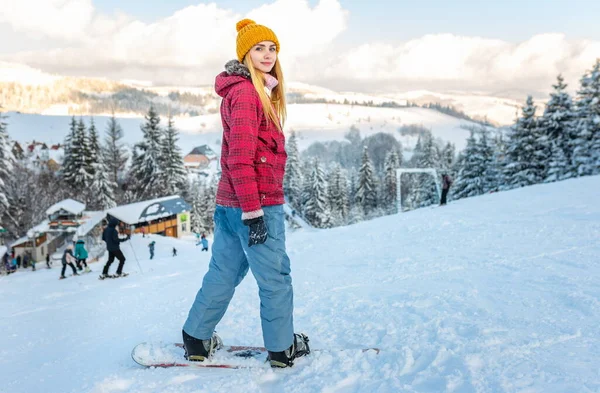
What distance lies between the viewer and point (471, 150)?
113 ft

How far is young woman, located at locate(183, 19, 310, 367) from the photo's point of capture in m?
2.36

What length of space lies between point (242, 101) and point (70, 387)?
2079mm

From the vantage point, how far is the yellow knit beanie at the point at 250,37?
256 cm

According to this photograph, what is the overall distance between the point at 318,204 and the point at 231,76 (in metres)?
45.4

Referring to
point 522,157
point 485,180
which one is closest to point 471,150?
point 485,180

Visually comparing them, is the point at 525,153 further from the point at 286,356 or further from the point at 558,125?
the point at 286,356

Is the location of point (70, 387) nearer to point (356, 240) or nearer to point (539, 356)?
point (539, 356)

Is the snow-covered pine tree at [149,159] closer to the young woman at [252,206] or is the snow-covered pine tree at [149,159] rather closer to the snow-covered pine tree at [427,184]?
the snow-covered pine tree at [427,184]

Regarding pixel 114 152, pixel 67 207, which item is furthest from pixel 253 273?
pixel 114 152

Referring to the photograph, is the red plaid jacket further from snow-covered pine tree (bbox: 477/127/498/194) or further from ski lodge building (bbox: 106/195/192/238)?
snow-covered pine tree (bbox: 477/127/498/194)

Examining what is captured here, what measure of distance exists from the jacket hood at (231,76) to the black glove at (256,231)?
0.86m

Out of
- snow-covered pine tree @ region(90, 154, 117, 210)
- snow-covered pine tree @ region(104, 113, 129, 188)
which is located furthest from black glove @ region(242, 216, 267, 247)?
snow-covered pine tree @ region(104, 113, 129, 188)

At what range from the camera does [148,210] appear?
31.2m

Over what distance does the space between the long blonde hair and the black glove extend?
66cm
